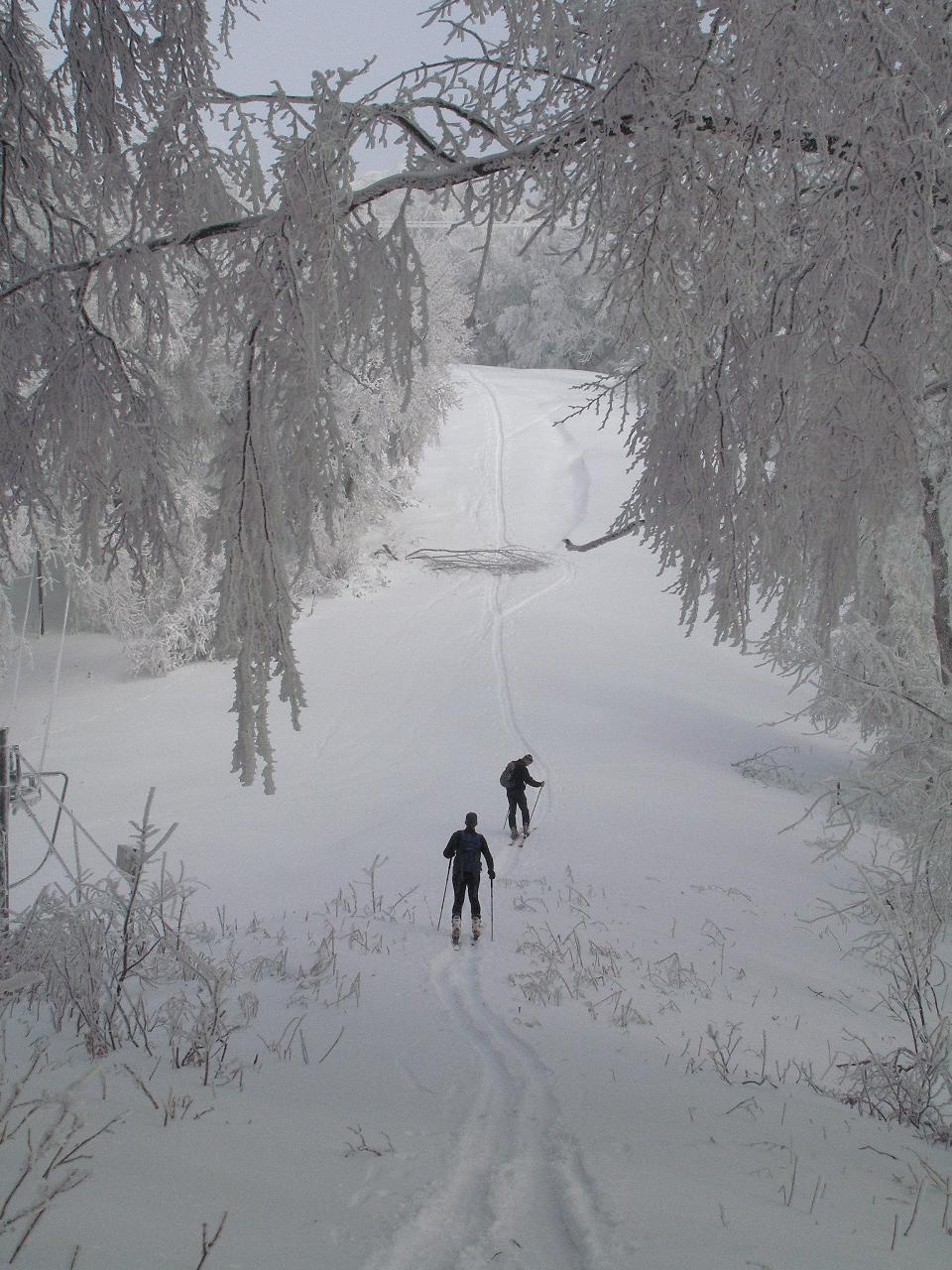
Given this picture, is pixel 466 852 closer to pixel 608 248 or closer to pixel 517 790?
pixel 517 790

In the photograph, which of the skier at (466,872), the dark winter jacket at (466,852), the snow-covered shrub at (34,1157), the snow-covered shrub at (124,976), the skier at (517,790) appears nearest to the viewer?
the snow-covered shrub at (34,1157)

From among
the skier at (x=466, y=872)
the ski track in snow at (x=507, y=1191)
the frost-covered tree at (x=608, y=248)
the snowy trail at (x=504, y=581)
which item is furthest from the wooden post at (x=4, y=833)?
the snowy trail at (x=504, y=581)

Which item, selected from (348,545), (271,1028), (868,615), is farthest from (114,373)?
(348,545)

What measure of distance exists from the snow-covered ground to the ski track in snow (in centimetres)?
1

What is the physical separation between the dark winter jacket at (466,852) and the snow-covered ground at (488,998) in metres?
0.61

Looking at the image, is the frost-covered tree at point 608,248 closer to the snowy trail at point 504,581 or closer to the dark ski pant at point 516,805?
the dark ski pant at point 516,805

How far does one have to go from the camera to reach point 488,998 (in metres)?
5.79

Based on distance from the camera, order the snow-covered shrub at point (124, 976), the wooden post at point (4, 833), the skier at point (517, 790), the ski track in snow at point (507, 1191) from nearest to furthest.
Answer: the ski track in snow at point (507, 1191) < the snow-covered shrub at point (124, 976) < the wooden post at point (4, 833) < the skier at point (517, 790)

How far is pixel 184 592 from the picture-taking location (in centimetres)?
1773

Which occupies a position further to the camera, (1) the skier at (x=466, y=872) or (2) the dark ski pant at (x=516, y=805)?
(2) the dark ski pant at (x=516, y=805)

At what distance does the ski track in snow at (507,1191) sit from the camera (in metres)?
2.55

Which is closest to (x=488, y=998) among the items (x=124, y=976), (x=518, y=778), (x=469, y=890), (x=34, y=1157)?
(x=469, y=890)

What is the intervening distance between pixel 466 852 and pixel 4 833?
146 inches

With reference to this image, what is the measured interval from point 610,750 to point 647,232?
43.7ft
